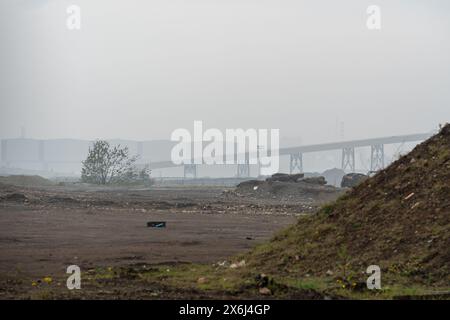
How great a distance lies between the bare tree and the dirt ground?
32955mm

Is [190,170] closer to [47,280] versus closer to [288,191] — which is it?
[288,191]

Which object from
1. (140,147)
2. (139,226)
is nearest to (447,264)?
(139,226)

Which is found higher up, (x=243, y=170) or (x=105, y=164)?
(x=105, y=164)

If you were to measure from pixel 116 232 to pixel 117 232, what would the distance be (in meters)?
0.03

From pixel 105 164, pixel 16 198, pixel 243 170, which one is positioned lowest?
pixel 16 198

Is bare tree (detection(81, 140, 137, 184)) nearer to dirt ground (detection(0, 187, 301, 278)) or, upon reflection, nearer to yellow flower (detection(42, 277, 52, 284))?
dirt ground (detection(0, 187, 301, 278))

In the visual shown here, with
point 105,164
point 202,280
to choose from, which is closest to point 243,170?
point 105,164

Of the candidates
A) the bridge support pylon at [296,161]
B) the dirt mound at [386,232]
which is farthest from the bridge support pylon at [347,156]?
the dirt mound at [386,232]

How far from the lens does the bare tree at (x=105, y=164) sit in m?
70.6

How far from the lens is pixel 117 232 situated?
22.7 metres

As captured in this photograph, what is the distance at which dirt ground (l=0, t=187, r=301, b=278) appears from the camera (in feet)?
53.0

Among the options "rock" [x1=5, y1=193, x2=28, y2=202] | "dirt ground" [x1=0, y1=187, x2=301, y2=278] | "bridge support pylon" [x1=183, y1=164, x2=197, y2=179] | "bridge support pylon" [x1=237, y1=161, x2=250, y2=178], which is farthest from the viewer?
"bridge support pylon" [x1=183, y1=164, x2=197, y2=179]

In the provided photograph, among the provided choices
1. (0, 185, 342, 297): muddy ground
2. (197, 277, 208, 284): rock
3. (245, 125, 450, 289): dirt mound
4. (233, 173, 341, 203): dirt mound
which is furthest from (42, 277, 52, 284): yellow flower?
(233, 173, 341, 203): dirt mound
